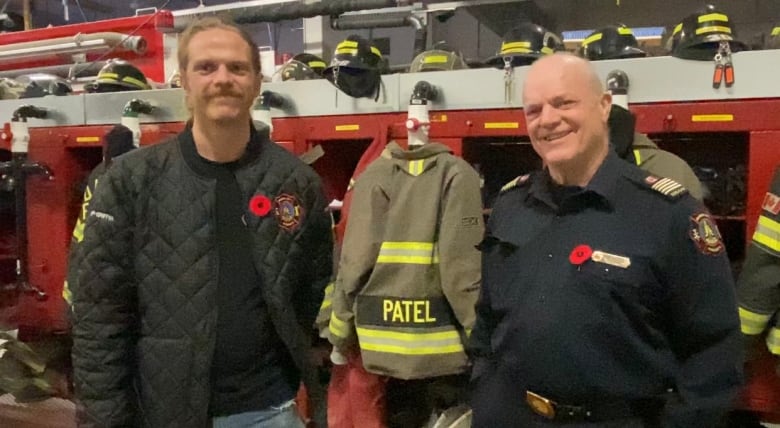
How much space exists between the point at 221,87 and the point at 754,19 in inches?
167

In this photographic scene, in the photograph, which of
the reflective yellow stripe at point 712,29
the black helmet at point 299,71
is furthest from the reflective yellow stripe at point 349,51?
the reflective yellow stripe at point 712,29

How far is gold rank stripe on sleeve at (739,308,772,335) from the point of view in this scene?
105 inches

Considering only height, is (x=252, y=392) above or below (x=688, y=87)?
below

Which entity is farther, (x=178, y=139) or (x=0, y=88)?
(x=0, y=88)

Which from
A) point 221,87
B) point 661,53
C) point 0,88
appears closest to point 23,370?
point 0,88

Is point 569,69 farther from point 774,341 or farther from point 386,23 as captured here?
point 386,23

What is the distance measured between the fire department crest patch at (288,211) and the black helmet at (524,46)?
137 centimetres

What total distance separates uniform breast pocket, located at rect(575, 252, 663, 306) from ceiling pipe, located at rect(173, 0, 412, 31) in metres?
3.13

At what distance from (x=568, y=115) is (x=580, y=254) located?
322 mm

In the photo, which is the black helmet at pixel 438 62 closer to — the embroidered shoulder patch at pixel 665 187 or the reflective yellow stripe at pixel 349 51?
the reflective yellow stripe at pixel 349 51

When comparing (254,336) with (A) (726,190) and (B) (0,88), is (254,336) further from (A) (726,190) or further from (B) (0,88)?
(B) (0,88)

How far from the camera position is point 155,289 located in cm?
197

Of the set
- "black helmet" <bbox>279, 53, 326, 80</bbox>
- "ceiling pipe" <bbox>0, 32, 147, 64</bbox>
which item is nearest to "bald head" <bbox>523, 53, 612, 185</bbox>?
"black helmet" <bbox>279, 53, 326, 80</bbox>

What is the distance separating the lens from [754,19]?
507 cm
